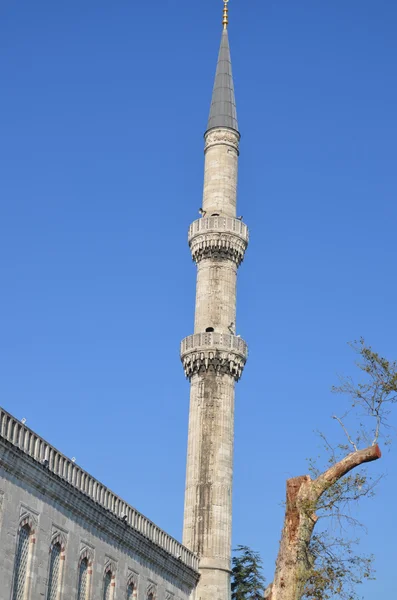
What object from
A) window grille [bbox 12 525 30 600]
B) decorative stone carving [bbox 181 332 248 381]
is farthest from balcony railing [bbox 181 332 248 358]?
window grille [bbox 12 525 30 600]

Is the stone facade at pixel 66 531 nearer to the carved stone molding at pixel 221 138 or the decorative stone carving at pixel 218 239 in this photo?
the decorative stone carving at pixel 218 239

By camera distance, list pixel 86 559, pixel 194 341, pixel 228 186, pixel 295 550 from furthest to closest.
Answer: pixel 228 186, pixel 194 341, pixel 86 559, pixel 295 550

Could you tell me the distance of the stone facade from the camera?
25.3 metres

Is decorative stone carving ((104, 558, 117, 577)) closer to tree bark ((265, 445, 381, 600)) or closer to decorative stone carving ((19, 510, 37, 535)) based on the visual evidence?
decorative stone carving ((19, 510, 37, 535))

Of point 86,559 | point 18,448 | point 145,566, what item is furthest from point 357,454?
point 145,566

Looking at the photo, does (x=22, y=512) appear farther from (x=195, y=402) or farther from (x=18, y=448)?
(x=195, y=402)

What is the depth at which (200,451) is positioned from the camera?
44.0 m

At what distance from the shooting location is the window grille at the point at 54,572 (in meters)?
27.6

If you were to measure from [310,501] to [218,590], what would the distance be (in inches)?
1065

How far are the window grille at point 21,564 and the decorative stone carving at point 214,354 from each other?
19.7 metres

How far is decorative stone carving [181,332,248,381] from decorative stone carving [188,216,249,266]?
4.15 metres

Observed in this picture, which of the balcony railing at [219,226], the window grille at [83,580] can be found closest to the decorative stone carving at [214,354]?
the balcony railing at [219,226]

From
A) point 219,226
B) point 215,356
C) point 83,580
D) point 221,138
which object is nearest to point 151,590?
point 83,580

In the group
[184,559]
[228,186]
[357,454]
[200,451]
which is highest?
[228,186]
